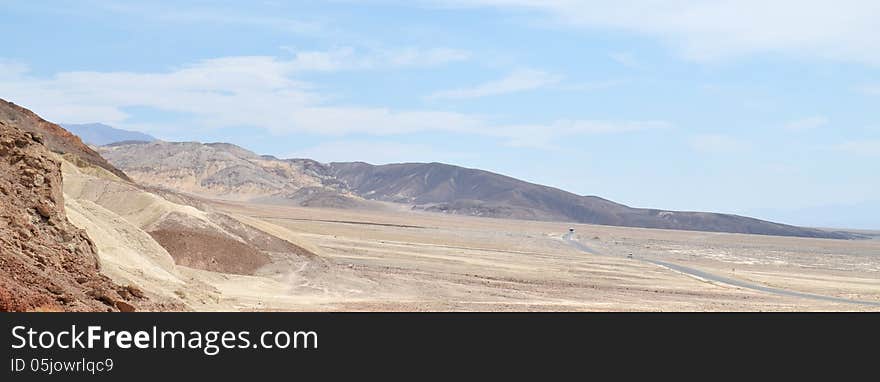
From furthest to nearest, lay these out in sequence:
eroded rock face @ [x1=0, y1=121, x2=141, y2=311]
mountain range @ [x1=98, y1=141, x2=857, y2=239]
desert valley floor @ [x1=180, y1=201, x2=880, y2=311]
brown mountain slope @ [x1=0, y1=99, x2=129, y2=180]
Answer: mountain range @ [x1=98, y1=141, x2=857, y2=239], brown mountain slope @ [x1=0, y1=99, x2=129, y2=180], desert valley floor @ [x1=180, y1=201, x2=880, y2=311], eroded rock face @ [x1=0, y1=121, x2=141, y2=311]

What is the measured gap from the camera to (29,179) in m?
18.5

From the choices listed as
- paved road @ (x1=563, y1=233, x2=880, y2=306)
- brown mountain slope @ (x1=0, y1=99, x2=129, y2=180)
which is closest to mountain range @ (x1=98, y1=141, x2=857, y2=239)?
brown mountain slope @ (x1=0, y1=99, x2=129, y2=180)

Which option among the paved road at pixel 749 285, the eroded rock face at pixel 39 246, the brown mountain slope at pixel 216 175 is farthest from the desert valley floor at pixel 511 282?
the brown mountain slope at pixel 216 175

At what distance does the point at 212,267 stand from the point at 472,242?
141ft

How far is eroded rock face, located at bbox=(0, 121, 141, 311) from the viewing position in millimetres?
13938

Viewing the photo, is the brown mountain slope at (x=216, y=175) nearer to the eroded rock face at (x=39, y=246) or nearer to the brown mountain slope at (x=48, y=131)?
the brown mountain slope at (x=48, y=131)

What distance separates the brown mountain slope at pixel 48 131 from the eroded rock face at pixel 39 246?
31463 millimetres

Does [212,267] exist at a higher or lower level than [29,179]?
lower

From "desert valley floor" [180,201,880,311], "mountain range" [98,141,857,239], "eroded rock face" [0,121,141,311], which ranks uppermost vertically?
"mountain range" [98,141,857,239]

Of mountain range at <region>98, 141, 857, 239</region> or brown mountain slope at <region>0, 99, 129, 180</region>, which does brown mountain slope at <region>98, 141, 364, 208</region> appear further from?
brown mountain slope at <region>0, 99, 129, 180</region>

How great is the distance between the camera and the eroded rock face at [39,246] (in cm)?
1394

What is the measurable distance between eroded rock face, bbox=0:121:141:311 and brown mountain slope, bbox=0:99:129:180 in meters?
31.5
